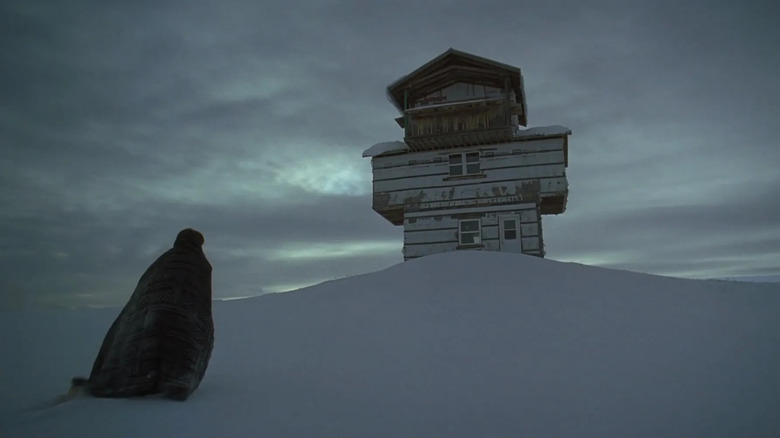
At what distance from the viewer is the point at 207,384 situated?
23.0 ft

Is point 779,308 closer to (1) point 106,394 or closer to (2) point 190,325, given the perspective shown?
(2) point 190,325

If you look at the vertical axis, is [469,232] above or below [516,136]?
below

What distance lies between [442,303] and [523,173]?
1093 cm

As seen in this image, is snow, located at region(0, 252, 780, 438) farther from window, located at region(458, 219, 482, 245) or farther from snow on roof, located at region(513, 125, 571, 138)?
snow on roof, located at region(513, 125, 571, 138)

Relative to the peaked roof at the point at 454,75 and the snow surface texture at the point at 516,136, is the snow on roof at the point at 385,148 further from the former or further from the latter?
the peaked roof at the point at 454,75

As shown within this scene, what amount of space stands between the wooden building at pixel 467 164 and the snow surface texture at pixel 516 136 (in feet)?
0.14

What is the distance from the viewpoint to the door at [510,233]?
67.1 ft

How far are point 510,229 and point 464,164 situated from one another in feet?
12.7

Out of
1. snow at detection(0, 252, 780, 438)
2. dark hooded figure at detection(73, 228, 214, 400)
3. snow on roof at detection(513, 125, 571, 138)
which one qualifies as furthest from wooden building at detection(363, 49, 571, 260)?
dark hooded figure at detection(73, 228, 214, 400)

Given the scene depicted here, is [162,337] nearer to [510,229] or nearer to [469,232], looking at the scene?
[469,232]

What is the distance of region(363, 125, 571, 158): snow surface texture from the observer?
68.3ft

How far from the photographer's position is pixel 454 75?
22.2 meters

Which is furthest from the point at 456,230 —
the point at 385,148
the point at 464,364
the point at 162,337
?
the point at 162,337

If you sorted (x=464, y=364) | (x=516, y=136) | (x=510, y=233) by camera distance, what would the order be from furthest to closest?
(x=516, y=136) → (x=510, y=233) → (x=464, y=364)
